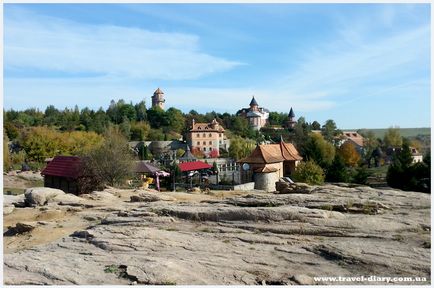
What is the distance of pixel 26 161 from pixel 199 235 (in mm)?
54810

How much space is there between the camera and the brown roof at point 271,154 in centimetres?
3746

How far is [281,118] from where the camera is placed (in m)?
122

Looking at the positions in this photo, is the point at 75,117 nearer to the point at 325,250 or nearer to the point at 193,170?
the point at 193,170

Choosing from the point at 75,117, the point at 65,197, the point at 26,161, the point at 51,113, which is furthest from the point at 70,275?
the point at 51,113

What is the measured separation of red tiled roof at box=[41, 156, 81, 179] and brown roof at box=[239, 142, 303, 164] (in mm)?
16424

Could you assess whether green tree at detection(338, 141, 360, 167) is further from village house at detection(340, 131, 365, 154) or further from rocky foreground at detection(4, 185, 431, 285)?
rocky foreground at detection(4, 185, 431, 285)

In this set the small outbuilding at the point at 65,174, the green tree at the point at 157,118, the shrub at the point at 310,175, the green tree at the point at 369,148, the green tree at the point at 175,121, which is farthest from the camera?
the green tree at the point at 157,118

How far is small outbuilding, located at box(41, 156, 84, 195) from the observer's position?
1078 inches

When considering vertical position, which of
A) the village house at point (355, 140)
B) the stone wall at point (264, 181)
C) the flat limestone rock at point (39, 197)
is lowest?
the stone wall at point (264, 181)

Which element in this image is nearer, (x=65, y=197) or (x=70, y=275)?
(x=70, y=275)

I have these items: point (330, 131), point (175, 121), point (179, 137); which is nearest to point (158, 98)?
point (175, 121)

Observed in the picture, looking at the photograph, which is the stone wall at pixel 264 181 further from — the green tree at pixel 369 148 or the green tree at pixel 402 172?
the green tree at pixel 369 148

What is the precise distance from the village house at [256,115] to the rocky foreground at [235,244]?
95457 mm

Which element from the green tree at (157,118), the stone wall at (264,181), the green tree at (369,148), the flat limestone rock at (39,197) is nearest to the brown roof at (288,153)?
the stone wall at (264,181)
